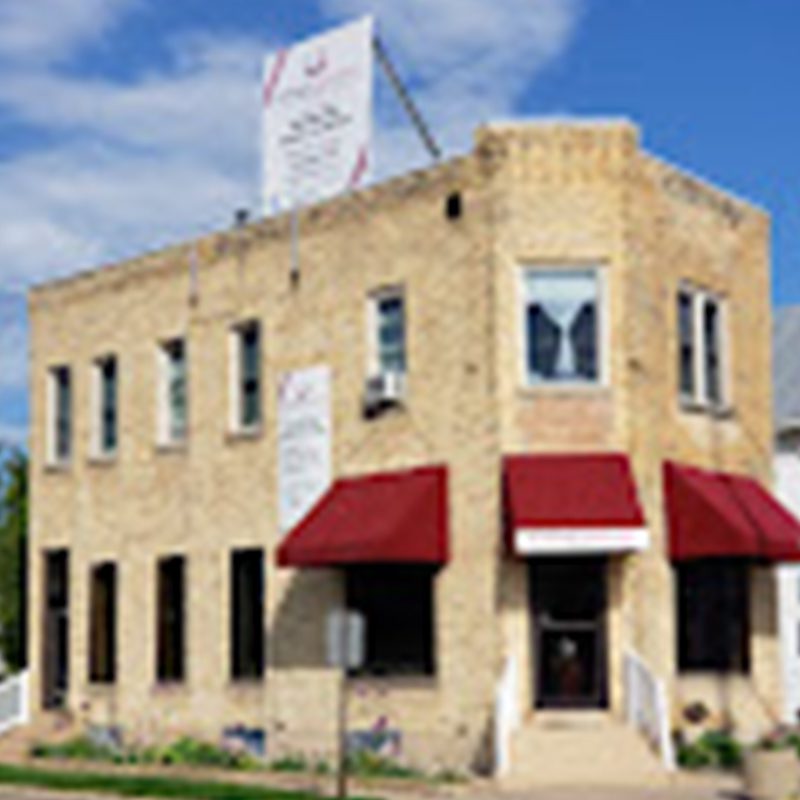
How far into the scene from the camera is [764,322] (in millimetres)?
33500

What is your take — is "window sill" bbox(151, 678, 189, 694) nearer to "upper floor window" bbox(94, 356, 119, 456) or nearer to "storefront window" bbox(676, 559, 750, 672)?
"upper floor window" bbox(94, 356, 119, 456)

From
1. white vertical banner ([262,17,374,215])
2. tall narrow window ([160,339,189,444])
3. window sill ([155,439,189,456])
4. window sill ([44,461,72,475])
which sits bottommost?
window sill ([44,461,72,475])

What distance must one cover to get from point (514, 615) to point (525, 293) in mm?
4979

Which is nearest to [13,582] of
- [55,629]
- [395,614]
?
[55,629]

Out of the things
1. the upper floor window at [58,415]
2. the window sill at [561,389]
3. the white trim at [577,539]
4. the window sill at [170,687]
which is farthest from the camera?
the upper floor window at [58,415]

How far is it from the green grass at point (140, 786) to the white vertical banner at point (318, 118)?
10.4 meters

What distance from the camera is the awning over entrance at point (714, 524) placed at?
95.5ft

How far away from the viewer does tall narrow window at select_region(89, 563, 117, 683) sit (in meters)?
36.6

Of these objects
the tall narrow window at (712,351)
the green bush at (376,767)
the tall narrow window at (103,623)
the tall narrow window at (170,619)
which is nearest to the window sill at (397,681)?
the green bush at (376,767)

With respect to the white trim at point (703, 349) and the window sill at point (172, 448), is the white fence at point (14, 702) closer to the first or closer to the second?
the window sill at point (172, 448)

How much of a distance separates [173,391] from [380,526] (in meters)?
8.23

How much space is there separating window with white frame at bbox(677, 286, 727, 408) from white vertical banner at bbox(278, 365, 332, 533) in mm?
5960

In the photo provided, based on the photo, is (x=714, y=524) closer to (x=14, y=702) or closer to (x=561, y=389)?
(x=561, y=389)

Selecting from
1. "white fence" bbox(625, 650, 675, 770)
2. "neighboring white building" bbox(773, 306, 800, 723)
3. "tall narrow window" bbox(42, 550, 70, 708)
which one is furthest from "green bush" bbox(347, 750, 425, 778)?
"tall narrow window" bbox(42, 550, 70, 708)
